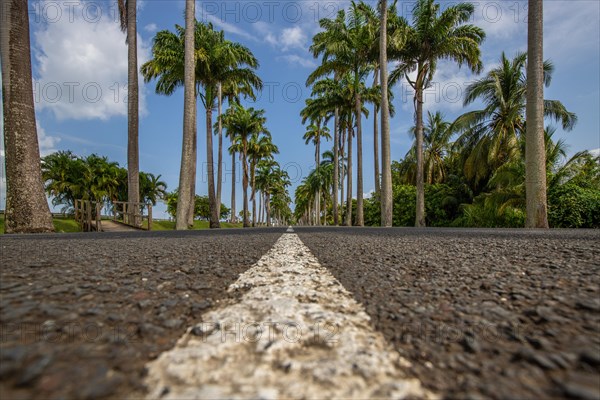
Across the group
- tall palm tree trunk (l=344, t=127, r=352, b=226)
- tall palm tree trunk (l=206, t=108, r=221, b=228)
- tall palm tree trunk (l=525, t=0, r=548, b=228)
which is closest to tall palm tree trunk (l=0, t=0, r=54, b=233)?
tall palm tree trunk (l=206, t=108, r=221, b=228)

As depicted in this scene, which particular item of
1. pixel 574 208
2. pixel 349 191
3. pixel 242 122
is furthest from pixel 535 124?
pixel 242 122

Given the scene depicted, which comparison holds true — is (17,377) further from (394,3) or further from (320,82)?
(320,82)

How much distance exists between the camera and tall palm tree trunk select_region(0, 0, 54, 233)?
7738 mm

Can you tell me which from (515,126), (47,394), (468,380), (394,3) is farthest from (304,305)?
(515,126)

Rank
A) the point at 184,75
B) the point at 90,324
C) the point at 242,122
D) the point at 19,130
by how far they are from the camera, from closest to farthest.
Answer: the point at 90,324 → the point at 19,130 → the point at 184,75 → the point at 242,122

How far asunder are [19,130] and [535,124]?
46.3 feet

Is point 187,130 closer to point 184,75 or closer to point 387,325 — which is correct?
point 184,75

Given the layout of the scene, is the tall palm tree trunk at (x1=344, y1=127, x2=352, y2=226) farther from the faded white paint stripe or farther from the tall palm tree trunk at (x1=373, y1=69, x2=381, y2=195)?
the faded white paint stripe

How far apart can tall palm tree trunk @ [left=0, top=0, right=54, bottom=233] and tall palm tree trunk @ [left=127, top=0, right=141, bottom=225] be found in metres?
6.14

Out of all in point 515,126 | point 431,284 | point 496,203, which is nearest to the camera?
point 431,284

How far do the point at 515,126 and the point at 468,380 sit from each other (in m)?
23.1

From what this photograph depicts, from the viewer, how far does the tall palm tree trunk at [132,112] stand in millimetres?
14203

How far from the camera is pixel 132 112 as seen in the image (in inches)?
562

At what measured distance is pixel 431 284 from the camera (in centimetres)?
129
